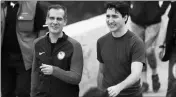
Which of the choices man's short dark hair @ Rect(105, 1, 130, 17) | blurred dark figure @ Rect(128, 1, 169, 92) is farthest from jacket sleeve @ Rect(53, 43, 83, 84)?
blurred dark figure @ Rect(128, 1, 169, 92)

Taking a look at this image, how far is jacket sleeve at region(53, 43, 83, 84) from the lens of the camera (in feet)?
19.2

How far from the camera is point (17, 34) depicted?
761 centimetres

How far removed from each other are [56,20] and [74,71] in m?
0.57

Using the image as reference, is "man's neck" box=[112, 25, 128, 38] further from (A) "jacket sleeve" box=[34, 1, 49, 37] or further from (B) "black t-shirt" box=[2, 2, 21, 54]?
(B) "black t-shirt" box=[2, 2, 21, 54]

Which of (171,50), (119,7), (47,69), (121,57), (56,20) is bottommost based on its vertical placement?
(171,50)

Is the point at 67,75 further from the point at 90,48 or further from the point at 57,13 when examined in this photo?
the point at 90,48

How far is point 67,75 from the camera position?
5.89 m

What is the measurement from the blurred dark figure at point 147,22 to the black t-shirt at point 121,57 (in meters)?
3.30

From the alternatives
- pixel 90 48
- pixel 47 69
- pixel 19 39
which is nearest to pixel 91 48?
pixel 90 48

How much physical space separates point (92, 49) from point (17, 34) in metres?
1.80

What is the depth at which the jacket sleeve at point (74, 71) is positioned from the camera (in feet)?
19.2

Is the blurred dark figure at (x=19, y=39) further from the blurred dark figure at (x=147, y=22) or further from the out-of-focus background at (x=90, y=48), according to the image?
the blurred dark figure at (x=147, y=22)

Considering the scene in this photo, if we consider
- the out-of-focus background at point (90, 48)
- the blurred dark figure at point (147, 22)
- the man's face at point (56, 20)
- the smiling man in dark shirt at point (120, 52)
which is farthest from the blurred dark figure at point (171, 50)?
the man's face at point (56, 20)

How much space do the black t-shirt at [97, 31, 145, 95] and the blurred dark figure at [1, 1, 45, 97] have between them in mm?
1684
